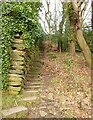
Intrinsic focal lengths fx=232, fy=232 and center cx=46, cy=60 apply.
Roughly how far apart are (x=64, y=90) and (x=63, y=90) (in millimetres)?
21

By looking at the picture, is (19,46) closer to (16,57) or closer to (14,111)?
(16,57)

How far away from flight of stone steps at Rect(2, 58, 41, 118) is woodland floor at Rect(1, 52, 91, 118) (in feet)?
0.28

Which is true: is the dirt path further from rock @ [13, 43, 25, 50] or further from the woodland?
rock @ [13, 43, 25, 50]

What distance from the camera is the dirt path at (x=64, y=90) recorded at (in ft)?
12.1

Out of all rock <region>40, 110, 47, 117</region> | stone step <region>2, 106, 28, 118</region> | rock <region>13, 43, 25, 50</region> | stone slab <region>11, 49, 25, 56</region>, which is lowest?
rock <region>40, 110, 47, 117</region>

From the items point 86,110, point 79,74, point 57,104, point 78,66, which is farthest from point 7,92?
point 78,66

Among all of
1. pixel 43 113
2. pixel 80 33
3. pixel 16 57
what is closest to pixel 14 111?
pixel 43 113

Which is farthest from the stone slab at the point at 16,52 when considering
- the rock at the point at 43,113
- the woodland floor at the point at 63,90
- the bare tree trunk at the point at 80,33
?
the bare tree trunk at the point at 80,33

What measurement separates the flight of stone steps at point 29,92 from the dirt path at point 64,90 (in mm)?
93

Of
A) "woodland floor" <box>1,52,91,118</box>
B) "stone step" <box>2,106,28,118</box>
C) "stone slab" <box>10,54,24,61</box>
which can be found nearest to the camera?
A: "stone step" <box>2,106,28,118</box>

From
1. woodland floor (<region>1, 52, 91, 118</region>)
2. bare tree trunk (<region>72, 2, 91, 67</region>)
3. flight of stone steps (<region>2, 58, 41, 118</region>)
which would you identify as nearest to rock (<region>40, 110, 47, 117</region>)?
woodland floor (<region>1, 52, 91, 118</region>)

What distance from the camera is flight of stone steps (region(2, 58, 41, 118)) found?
3.41 metres

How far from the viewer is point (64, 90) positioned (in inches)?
184

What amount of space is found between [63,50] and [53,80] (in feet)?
12.9
